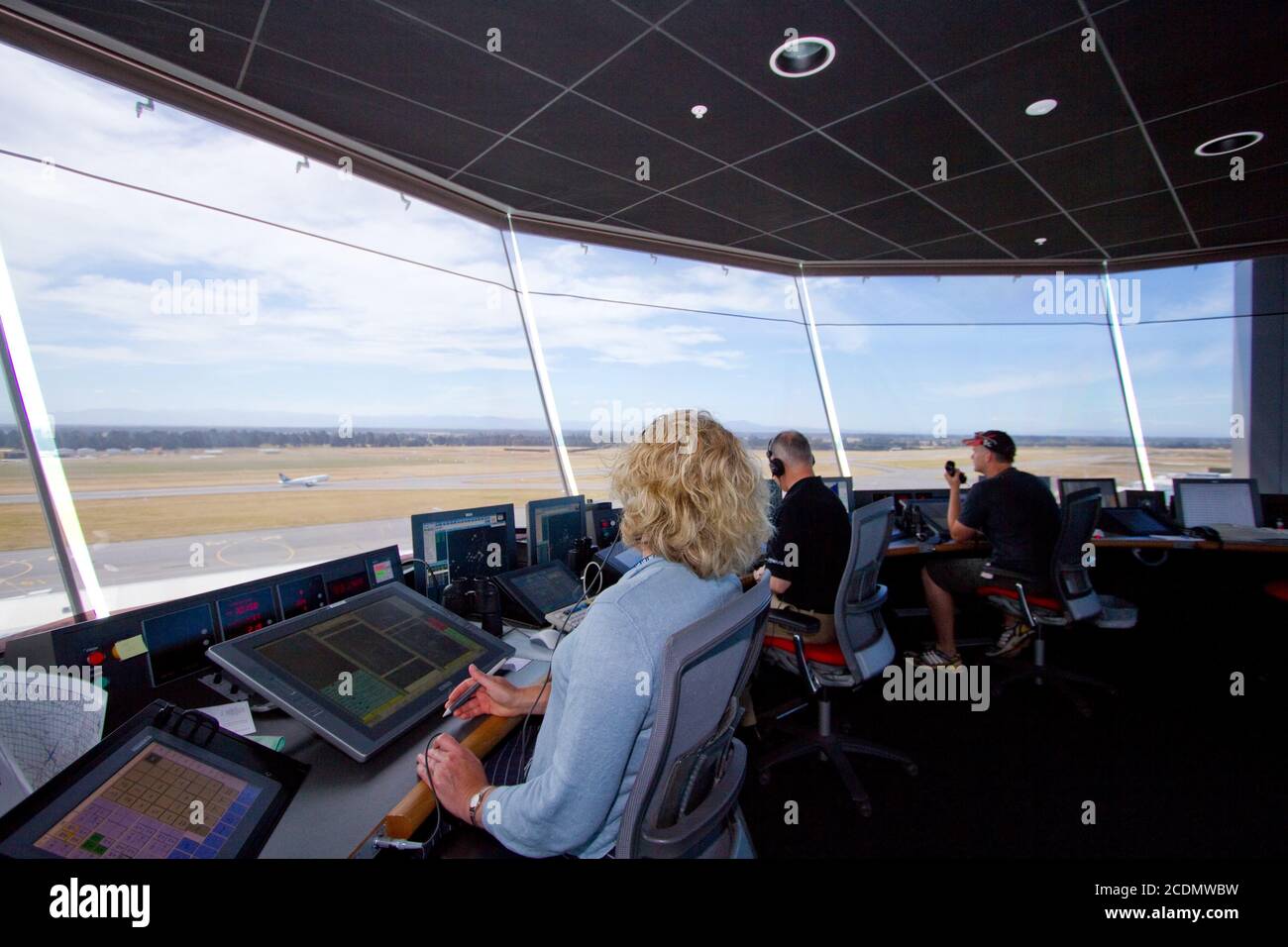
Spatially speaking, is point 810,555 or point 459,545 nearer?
point 459,545

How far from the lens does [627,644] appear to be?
1012 mm

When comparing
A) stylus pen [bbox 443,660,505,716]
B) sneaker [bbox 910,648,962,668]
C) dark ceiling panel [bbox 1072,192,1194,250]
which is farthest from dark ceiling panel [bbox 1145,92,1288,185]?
stylus pen [bbox 443,660,505,716]

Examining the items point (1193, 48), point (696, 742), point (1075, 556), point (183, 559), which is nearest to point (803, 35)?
point (1193, 48)

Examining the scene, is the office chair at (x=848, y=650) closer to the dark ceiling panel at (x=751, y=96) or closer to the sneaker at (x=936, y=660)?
the sneaker at (x=936, y=660)

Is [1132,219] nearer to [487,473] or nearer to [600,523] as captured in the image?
[600,523]

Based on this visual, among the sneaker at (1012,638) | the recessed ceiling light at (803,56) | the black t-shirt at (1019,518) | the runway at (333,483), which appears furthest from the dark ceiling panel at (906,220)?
the runway at (333,483)

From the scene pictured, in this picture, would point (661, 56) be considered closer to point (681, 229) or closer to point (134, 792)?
point (681, 229)

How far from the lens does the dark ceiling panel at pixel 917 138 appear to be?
10.3 feet

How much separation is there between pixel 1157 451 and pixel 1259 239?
6.58 feet

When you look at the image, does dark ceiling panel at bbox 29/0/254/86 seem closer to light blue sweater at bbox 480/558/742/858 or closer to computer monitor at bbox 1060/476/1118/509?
light blue sweater at bbox 480/558/742/858

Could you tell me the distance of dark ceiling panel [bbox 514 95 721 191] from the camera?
323cm

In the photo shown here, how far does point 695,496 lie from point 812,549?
1.78 meters

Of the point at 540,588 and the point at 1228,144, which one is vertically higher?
the point at 1228,144

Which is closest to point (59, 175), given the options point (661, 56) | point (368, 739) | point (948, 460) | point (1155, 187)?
point (661, 56)
